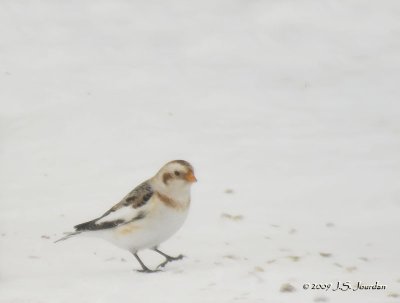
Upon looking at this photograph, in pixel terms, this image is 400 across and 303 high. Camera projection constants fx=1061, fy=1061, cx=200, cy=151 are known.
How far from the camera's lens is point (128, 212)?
670 cm

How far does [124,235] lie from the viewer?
22.0 ft

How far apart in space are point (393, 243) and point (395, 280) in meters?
0.89

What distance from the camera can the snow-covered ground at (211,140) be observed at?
6.76 meters

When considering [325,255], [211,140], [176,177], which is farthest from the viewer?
[211,140]

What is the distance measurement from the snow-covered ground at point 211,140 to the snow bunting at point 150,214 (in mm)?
232

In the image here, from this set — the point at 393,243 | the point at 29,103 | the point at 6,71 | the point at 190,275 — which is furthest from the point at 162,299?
the point at 6,71

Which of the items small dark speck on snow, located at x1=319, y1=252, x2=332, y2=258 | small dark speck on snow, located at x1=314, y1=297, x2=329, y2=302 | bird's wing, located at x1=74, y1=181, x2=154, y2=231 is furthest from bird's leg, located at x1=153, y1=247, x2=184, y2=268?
small dark speck on snow, located at x1=314, y1=297, x2=329, y2=302

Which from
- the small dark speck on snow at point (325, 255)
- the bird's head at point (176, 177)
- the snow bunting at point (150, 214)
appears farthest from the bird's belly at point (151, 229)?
the small dark speck on snow at point (325, 255)

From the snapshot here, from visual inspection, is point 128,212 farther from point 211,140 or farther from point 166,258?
point 211,140

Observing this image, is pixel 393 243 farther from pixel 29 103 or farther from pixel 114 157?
pixel 29 103

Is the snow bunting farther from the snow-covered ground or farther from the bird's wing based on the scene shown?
the snow-covered ground

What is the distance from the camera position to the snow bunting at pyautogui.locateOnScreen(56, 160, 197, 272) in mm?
6625

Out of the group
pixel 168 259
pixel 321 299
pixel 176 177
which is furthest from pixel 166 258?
pixel 321 299

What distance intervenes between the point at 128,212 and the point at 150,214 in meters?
0.16
